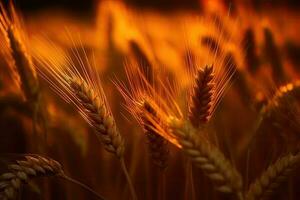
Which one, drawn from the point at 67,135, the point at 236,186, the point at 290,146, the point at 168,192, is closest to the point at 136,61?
the point at 67,135

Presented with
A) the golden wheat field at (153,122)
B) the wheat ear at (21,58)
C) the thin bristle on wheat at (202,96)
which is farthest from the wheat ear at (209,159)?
the wheat ear at (21,58)

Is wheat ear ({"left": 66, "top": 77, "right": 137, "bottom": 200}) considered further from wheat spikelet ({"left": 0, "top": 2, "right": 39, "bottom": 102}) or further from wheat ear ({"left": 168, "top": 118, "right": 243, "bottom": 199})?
wheat spikelet ({"left": 0, "top": 2, "right": 39, "bottom": 102})

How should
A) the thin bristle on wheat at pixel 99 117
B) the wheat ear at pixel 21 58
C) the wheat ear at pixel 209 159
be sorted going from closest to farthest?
1. the wheat ear at pixel 209 159
2. the thin bristle on wheat at pixel 99 117
3. the wheat ear at pixel 21 58

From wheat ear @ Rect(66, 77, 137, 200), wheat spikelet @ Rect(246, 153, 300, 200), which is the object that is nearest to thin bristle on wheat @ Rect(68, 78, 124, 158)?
wheat ear @ Rect(66, 77, 137, 200)

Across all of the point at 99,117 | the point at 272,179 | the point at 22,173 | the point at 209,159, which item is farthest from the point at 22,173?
the point at 272,179

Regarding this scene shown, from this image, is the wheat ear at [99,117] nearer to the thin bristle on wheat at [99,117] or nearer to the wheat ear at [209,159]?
→ the thin bristle on wheat at [99,117]

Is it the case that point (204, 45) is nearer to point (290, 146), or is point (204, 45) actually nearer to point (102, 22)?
point (102, 22)

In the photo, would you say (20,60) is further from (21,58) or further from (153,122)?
(153,122)
